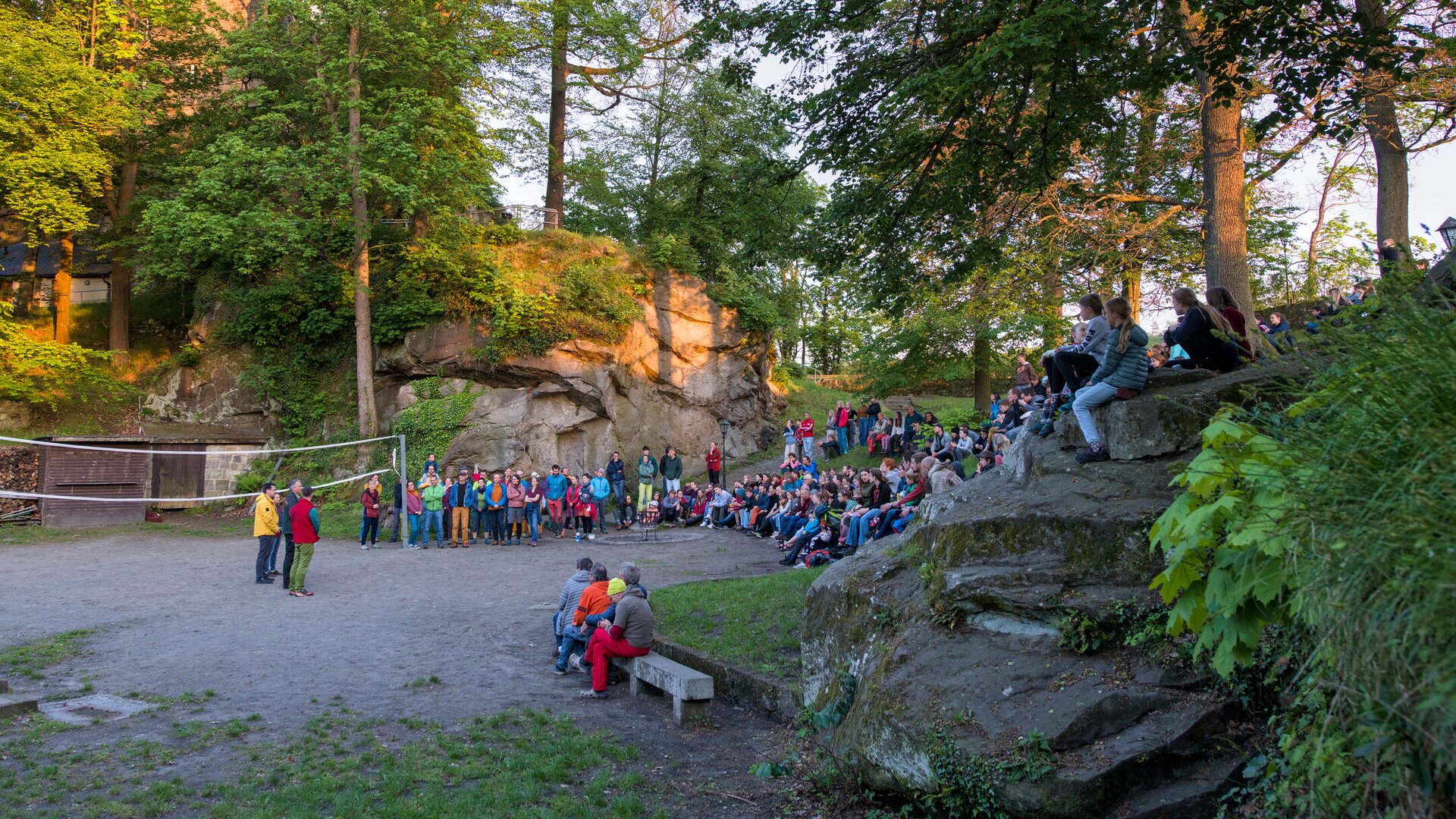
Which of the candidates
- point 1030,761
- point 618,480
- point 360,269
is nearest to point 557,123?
point 360,269

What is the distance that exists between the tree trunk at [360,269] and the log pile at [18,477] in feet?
25.3

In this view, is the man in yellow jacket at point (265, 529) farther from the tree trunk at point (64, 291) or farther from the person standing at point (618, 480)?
the tree trunk at point (64, 291)

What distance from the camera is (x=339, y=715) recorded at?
7914mm

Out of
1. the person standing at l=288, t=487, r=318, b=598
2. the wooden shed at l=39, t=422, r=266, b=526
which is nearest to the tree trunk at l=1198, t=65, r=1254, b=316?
the person standing at l=288, t=487, r=318, b=598

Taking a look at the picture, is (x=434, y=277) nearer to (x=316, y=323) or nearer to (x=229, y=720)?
(x=316, y=323)

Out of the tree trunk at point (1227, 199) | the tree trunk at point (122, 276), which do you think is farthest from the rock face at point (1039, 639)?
the tree trunk at point (122, 276)

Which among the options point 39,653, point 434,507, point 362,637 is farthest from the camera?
point 434,507

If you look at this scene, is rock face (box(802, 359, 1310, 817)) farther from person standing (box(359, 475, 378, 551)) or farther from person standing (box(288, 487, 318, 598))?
person standing (box(359, 475, 378, 551))

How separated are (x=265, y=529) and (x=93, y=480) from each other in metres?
11.4

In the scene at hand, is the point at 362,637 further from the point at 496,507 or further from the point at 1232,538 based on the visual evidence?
the point at 1232,538

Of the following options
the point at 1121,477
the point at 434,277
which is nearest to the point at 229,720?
the point at 1121,477

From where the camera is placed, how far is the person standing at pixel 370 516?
1920cm

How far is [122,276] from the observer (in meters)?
27.9

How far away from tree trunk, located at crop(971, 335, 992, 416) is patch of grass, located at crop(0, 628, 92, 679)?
19.4 meters
